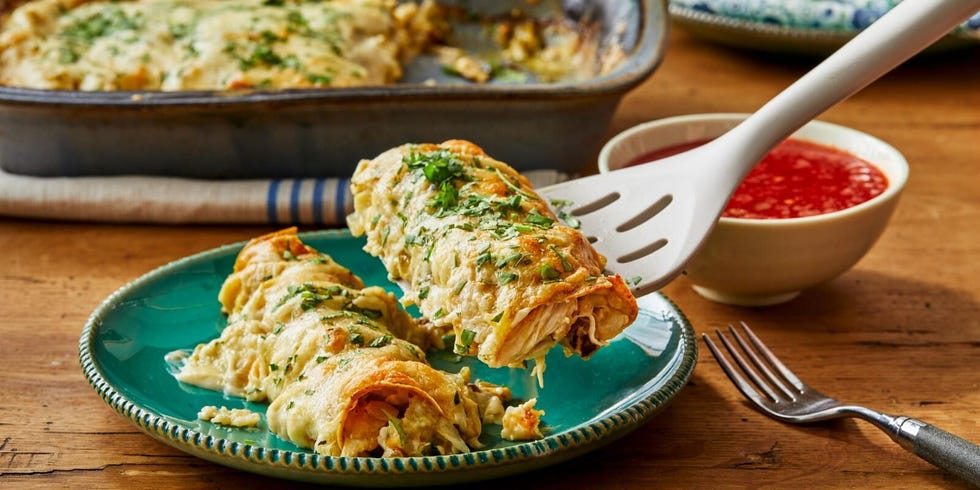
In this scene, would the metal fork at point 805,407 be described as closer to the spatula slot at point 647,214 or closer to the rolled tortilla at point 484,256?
the spatula slot at point 647,214

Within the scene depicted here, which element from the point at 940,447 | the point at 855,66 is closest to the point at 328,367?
the point at 940,447

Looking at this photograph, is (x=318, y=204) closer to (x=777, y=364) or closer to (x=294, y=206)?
(x=294, y=206)

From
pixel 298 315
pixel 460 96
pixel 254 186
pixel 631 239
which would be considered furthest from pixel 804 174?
pixel 254 186

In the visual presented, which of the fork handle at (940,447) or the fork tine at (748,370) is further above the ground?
the fork handle at (940,447)

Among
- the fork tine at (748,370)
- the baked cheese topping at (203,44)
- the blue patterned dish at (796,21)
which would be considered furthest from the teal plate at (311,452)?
the blue patterned dish at (796,21)

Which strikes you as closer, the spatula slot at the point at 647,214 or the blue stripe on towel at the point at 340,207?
the spatula slot at the point at 647,214

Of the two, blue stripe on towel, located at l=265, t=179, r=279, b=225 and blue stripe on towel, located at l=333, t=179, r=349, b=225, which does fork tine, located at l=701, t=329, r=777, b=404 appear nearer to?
blue stripe on towel, located at l=333, t=179, r=349, b=225

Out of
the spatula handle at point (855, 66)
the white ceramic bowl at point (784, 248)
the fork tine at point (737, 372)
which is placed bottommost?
the fork tine at point (737, 372)
